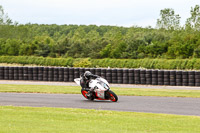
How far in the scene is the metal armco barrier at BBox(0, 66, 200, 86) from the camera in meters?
26.1

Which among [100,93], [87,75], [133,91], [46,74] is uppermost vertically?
[87,75]

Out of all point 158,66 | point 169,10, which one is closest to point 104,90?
point 158,66

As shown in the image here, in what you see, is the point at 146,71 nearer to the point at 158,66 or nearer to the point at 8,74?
the point at 8,74

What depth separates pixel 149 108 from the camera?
48.2 ft

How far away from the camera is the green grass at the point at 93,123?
9594 millimetres

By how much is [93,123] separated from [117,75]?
17307 mm

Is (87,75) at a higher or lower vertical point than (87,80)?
higher

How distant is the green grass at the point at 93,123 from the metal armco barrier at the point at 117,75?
44.3 ft

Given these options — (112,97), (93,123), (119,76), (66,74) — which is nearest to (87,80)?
(112,97)

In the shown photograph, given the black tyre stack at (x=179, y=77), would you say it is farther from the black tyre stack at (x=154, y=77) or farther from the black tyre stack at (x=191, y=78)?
the black tyre stack at (x=154, y=77)

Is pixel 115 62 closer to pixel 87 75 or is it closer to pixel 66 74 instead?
pixel 66 74

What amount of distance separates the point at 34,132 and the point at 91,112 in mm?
4400

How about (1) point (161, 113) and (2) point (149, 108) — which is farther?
(2) point (149, 108)

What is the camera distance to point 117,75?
28.0m
